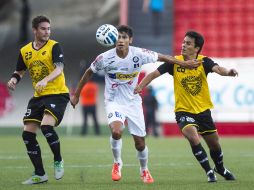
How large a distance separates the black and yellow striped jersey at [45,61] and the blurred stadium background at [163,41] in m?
15.9

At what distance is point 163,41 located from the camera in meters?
31.4

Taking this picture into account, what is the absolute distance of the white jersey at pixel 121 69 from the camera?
1162cm

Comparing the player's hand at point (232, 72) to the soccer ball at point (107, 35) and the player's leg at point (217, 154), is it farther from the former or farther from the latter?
the soccer ball at point (107, 35)

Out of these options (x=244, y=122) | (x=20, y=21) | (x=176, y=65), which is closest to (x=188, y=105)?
(x=176, y=65)

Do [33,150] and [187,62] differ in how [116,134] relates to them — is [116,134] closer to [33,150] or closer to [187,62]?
[33,150]

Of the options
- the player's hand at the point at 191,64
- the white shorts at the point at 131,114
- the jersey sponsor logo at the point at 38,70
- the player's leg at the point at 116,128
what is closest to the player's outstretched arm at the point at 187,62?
the player's hand at the point at 191,64

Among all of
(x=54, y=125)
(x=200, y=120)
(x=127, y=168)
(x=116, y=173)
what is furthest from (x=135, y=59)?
(x=127, y=168)

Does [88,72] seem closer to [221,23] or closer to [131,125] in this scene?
[131,125]

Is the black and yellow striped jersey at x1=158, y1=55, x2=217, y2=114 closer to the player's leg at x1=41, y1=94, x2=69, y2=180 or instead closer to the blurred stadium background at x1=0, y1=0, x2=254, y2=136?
the player's leg at x1=41, y1=94, x2=69, y2=180

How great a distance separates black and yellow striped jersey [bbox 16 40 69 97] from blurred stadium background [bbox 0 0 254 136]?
1588cm

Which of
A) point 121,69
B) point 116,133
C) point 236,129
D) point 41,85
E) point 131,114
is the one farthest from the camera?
point 236,129

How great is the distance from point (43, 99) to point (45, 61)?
52 centimetres

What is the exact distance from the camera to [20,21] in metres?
39.7

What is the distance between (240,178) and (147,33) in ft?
65.5
